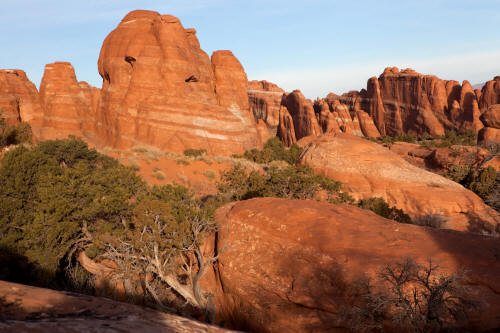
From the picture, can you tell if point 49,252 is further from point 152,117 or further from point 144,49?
point 144,49

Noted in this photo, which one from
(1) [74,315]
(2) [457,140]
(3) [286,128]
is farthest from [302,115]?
(1) [74,315]

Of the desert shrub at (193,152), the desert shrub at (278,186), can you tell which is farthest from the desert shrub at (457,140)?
the desert shrub at (278,186)

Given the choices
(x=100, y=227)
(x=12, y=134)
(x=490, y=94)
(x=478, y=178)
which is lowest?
(x=100, y=227)

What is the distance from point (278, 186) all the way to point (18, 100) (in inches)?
1868

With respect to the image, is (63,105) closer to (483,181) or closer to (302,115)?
(302,115)

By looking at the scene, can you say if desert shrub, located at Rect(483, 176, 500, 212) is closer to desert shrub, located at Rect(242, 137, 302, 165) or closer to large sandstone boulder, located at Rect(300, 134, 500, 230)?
large sandstone boulder, located at Rect(300, 134, 500, 230)

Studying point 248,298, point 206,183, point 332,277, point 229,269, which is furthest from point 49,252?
point 206,183

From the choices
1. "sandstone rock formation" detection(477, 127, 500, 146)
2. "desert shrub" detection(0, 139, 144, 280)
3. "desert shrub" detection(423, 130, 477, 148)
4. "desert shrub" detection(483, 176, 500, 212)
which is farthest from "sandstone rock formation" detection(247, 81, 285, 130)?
"desert shrub" detection(0, 139, 144, 280)

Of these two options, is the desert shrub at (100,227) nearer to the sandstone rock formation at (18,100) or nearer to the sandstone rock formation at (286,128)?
the sandstone rock formation at (18,100)

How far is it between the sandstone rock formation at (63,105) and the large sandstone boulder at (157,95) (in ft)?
21.7

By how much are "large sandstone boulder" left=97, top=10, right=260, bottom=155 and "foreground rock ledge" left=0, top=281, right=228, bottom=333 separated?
98.9ft

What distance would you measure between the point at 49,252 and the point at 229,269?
5.94m

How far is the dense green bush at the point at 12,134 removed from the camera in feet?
92.5

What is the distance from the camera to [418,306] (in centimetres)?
551
